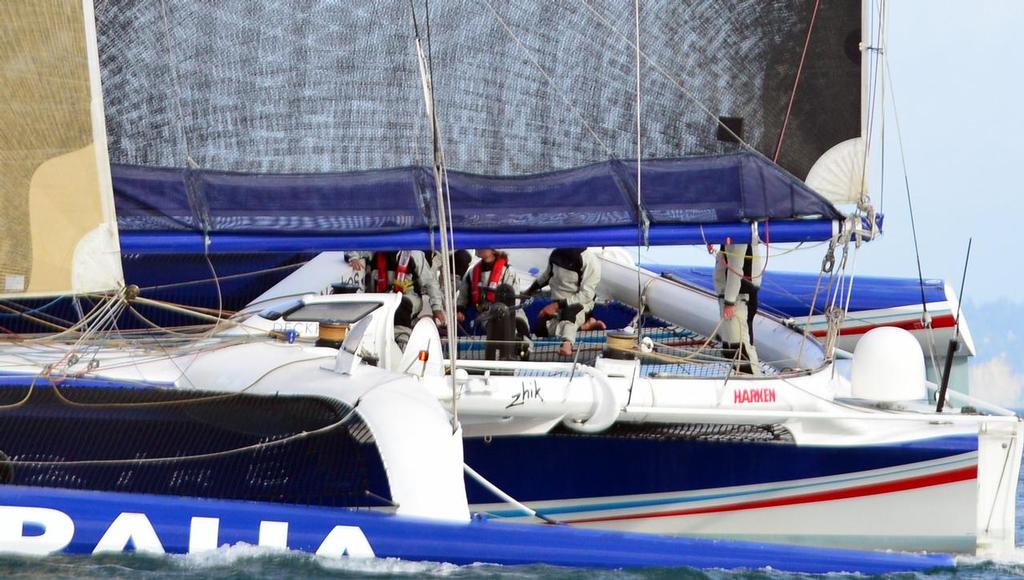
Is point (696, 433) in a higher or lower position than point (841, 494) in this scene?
higher

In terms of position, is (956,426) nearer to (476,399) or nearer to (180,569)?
(476,399)

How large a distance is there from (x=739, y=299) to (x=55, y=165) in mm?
3795

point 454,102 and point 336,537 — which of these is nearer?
point 336,537

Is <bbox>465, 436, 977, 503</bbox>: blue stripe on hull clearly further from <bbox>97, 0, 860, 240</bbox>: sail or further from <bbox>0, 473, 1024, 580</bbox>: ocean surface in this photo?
<bbox>0, 473, 1024, 580</bbox>: ocean surface

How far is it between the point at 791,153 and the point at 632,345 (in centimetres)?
131

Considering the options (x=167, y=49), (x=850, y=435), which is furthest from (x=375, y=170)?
(x=850, y=435)

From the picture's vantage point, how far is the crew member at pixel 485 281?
30.9ft

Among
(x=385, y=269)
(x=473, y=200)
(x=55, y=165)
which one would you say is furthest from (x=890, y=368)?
(x=55, y=165)

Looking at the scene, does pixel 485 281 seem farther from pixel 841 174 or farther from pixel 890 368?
pixel 890 368

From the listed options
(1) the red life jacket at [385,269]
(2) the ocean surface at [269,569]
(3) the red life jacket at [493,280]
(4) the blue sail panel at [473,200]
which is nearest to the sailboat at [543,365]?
(4) the blue sail panel at [473,200]

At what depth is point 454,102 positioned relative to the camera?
319 inches

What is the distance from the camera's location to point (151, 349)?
7.87m

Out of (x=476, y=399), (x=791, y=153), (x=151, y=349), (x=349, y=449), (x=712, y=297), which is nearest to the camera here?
(x=349, y=449)

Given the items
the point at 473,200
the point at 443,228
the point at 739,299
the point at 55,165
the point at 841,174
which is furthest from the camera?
the point at 739,299
